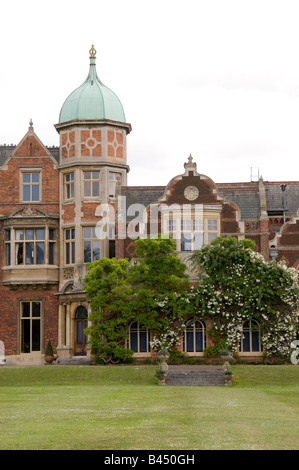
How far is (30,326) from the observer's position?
149 ft

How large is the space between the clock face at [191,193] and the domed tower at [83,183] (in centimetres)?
365

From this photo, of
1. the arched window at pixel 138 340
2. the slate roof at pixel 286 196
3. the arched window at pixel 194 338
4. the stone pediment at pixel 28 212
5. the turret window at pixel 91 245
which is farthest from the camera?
the slate roof at pixel 286 196

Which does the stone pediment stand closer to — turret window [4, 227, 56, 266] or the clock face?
turret window [4, 227, 56, 266]

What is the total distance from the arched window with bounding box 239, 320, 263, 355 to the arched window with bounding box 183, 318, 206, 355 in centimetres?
193

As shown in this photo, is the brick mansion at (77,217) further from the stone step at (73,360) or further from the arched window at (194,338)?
the arched window at (194,338)

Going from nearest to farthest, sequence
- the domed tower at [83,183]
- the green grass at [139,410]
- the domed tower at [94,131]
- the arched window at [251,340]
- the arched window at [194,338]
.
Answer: the green grass at [139,410]
the arched window at [251,340]
the arched window at [194,338]
the domed tower at [83,183]
the domed tower at [94,131]

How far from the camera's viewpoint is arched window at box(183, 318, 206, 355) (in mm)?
42281

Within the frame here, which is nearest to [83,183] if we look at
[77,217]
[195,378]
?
[77,217]

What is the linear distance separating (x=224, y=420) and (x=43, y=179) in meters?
28.8

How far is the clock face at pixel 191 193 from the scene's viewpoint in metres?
44.4

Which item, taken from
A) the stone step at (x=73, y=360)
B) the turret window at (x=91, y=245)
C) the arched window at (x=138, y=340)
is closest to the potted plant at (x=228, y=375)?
the arched window at (x=138, y=340)

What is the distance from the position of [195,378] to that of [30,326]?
13.2 m

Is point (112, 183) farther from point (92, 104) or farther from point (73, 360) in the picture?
point (73, 360)
